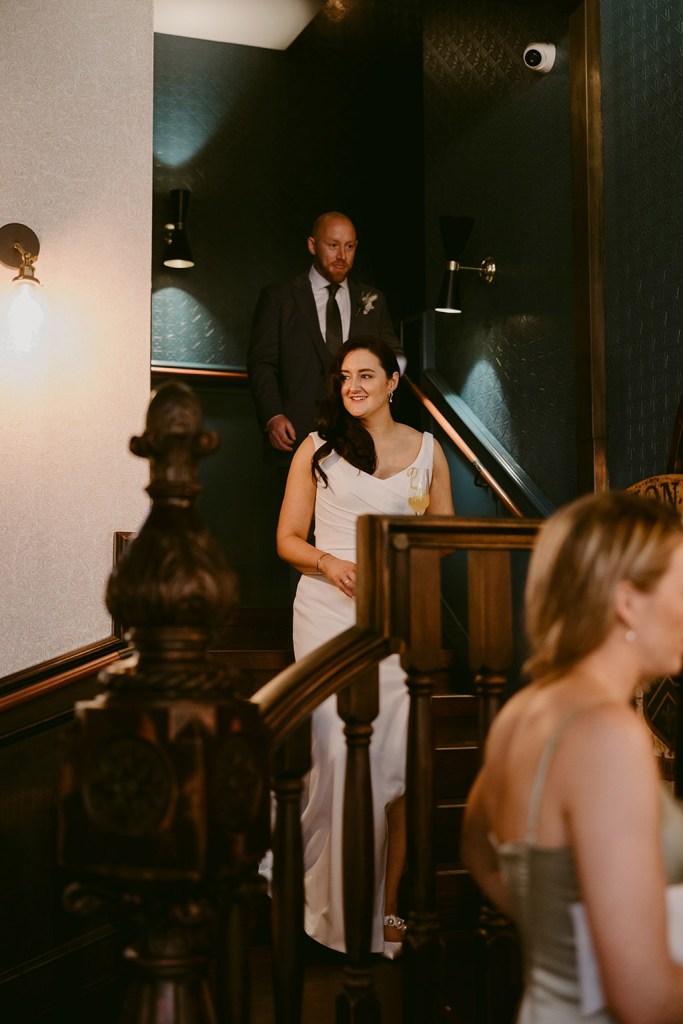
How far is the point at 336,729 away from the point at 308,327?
258cm

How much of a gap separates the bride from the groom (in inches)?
48.9

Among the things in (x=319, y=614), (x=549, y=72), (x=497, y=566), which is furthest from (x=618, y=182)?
(x=497, y=566)

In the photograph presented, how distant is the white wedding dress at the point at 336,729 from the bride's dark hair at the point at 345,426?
0.03 metres

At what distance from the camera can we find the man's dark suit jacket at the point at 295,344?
545 centimetres

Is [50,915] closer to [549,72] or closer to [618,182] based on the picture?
[618,182]

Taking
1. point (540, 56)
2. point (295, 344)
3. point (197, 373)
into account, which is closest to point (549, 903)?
point (295, 344)

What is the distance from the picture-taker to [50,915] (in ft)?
12.3

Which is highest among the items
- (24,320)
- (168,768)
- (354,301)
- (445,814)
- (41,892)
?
(354,301)

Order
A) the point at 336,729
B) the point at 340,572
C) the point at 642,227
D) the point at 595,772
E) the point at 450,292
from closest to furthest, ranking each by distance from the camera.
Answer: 1. the point at 595,772
2. the point at 336,729
3. the point at 340,572
4. the point at 642,227
5. the point at 450,292

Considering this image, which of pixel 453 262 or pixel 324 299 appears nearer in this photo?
pixel 324 299

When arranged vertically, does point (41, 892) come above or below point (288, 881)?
below

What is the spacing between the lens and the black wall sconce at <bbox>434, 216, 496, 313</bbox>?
20.3 feet

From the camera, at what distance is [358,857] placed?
1972mm

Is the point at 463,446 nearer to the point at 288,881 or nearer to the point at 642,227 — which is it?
the point at 642,227
